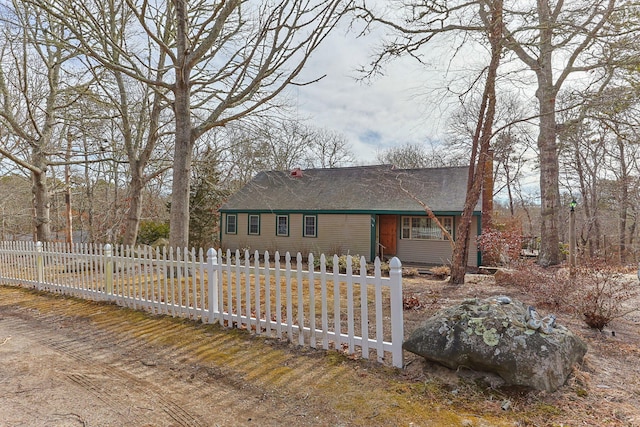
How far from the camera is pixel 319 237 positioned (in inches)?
644

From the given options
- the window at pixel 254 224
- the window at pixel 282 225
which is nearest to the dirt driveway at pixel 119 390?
the window at pixel 282 225

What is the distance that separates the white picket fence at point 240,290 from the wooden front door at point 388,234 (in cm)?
832

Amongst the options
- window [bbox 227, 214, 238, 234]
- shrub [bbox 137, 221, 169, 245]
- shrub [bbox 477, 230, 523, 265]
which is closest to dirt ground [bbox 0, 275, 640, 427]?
shrub [bbox 477, 230, 523, 265]

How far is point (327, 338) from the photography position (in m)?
4.02

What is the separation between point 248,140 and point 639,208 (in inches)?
862

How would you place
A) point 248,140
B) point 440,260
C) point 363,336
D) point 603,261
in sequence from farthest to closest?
1. point 440,260
2. point 248,140
3. point 603,261
4. point 363,336

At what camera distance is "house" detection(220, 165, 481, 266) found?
1458 centimetres

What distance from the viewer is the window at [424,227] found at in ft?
47.8

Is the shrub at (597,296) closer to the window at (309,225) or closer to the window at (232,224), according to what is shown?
the window at (309,225)

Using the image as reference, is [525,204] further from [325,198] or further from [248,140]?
[248,140]

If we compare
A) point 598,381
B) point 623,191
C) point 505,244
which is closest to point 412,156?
point 623,191

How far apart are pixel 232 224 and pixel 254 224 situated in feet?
4.67

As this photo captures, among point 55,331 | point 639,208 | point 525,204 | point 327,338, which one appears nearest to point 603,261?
point 327,338

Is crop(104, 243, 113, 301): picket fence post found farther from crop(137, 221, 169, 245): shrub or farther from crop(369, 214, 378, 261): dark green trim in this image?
crop(137, 221, 169, 245): shrub
